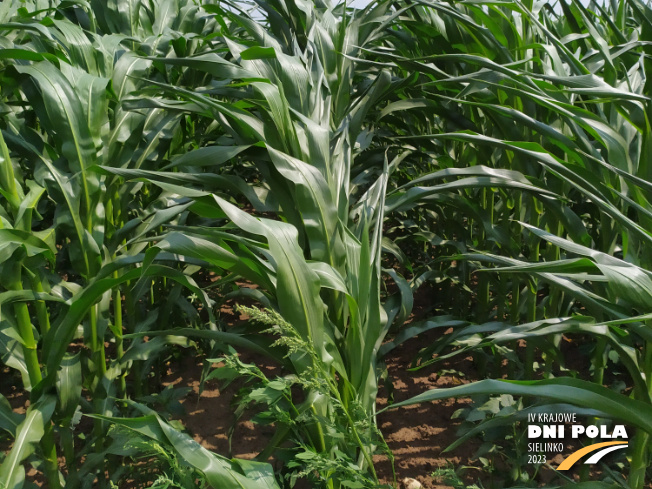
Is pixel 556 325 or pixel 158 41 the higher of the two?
pixel 158 41

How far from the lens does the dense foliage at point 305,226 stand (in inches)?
40.1

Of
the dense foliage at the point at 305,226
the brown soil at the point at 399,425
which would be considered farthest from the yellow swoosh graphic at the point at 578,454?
the brown soil at the point at 399,425

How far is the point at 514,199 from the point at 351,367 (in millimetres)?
829

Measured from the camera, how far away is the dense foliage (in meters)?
1.02

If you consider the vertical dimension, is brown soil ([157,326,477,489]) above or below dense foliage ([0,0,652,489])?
below

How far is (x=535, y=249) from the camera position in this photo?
5.31ft

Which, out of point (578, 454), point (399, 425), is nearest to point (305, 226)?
point (578, 454)

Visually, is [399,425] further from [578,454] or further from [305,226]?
[305,226]

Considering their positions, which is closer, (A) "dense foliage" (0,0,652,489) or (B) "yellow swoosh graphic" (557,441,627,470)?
(A) "dense foliage" (0,0,652,489)

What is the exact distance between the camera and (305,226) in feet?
3.98

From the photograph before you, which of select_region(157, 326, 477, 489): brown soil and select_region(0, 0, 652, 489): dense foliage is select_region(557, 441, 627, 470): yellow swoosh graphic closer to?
select_region(0, 0, 652, 489): dense foliage

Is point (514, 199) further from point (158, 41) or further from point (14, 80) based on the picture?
point (14, 80)

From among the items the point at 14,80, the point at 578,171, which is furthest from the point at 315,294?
the point at 14,80

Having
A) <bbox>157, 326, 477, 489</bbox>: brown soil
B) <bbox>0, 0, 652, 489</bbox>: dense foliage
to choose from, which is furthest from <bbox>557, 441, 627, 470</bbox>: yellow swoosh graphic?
Result: <bbox>157, 326, 477, 489</bbox>: brown soil
